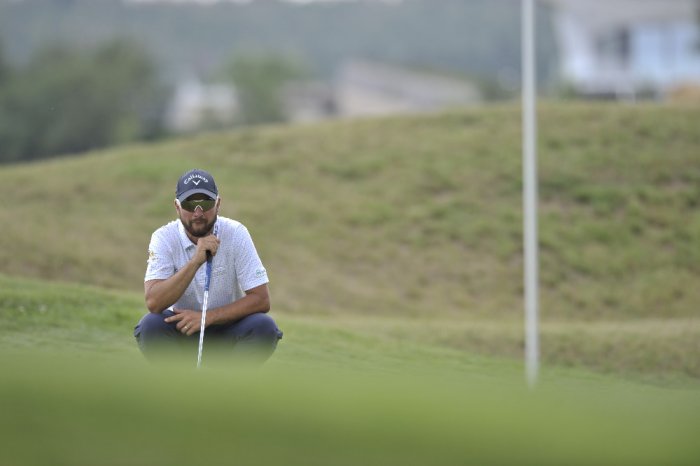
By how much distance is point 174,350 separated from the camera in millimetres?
8633

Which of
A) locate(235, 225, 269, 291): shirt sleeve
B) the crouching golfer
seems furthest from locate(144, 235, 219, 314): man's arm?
locate(235, 225, 269, 291): shirt sleeve

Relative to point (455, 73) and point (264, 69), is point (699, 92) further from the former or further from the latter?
point (264, 69)

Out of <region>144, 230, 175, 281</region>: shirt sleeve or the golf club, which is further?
<region>144, 230, 175, 281</region>: shirt sleeve

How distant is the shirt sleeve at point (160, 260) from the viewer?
28.8 ft

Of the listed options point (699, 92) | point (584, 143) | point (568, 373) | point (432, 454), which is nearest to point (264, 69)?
point (699, 92)

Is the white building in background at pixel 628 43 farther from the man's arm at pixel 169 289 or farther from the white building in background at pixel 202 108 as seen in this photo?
the man's arm at pixel 169 289

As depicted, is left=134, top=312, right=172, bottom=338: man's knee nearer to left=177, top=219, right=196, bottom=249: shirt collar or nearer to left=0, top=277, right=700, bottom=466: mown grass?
left=177, top=219, right=196, bottom=249: shirt collar

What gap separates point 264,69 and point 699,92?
13467 centimetres

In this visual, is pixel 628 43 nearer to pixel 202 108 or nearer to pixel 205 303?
pixel 202 108

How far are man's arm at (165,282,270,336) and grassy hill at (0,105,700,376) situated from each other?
8591mm

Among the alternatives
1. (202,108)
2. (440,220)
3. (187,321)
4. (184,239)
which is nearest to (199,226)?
(184,239)

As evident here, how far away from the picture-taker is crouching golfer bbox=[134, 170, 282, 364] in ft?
28.2

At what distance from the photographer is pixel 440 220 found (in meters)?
27.5

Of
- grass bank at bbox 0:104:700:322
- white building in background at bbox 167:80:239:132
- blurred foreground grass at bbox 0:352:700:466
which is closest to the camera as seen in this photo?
blurred foreground grass at bbox 0:352:700:466
